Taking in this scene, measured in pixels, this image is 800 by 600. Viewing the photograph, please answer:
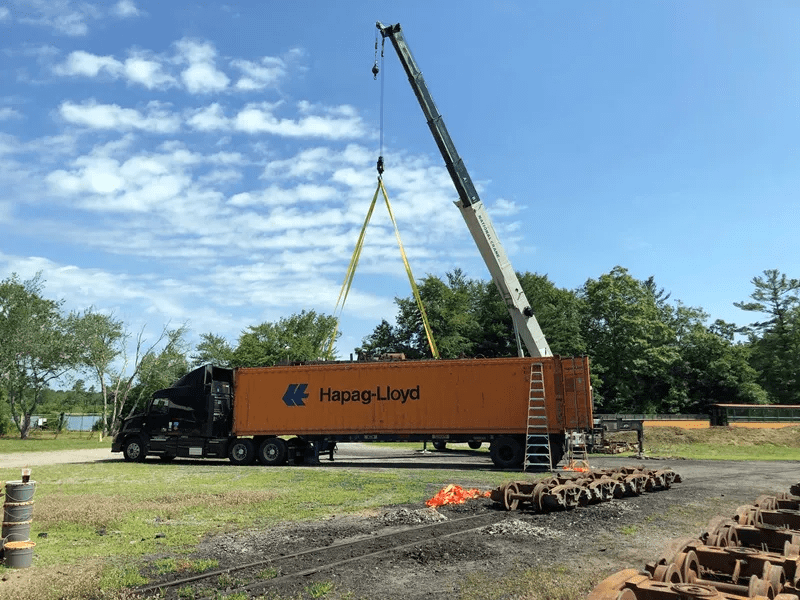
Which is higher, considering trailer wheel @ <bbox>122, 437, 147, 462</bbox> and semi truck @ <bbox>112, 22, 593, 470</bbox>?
semi truck @ <bbox>112, 22, 593, 470</bbox>

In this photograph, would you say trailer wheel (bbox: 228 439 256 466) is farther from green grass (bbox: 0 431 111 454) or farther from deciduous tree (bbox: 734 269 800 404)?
deciduous tree (bbox: 734 269 800 404)

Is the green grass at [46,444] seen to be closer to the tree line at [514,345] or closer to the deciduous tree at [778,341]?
the tree line at [514,345]

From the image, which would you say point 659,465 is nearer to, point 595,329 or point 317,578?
point 317,578

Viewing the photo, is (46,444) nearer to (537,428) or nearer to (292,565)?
(537,428)

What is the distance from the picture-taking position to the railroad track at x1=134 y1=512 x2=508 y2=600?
227 inches

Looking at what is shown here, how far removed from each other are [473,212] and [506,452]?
8364mm

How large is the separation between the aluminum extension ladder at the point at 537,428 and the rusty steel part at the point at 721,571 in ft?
41.6

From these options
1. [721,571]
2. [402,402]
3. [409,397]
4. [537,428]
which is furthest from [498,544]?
[402,402]

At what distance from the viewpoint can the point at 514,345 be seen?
5669 centimetres

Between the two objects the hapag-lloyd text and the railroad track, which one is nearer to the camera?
the railroad track

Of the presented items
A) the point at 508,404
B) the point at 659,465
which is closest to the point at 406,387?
the point at 508,404

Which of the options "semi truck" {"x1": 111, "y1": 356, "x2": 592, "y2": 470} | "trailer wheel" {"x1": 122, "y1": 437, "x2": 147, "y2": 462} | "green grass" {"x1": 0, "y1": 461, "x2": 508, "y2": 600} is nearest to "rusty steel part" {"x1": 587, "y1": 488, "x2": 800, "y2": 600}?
"green grass" {"x1": 0, "y1": 461, "x2": 508, "y2": 600}

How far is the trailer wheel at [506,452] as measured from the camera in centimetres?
1972

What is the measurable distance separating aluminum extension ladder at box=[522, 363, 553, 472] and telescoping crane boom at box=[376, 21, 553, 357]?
5.00 ft
